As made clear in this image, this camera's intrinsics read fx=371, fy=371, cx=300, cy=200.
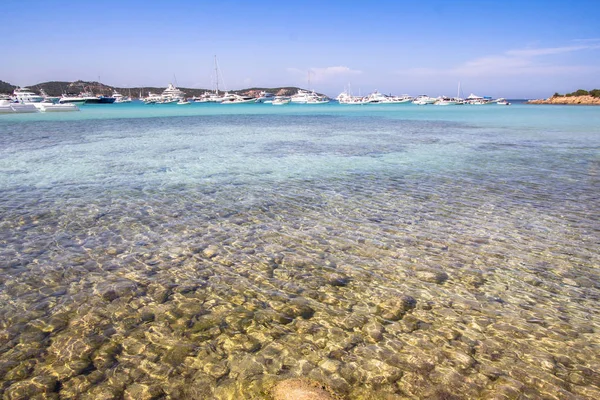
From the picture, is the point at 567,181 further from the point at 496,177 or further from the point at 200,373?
the point at 200,373

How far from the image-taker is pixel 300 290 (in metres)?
6.74

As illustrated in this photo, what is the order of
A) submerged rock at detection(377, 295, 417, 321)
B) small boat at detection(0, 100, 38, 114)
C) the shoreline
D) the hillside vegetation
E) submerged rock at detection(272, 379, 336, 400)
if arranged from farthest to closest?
the hillside vegetation < the shoreline < small boat at detection(0, 100, 38, 114) < submerged rock at detection(377, 295, 417, 321) < submerged rock at detection(272, 379, 336, 400)

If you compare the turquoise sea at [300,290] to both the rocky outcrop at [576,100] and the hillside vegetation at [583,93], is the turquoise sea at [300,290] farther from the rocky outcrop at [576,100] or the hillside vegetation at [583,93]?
the hillside vegetation at [583,93]

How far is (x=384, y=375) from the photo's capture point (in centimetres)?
465

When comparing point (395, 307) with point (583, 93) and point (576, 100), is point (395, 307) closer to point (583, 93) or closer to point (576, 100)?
point (576, 100)

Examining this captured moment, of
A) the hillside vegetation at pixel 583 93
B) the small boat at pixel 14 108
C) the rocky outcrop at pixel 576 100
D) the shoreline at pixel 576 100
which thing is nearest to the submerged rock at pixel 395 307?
the small boat at pixel 14 108

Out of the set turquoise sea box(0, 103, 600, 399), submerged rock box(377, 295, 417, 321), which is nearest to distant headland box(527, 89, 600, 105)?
turquoise sea box(0, 103, 600, 399)

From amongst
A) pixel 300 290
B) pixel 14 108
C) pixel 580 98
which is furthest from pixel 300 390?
pixel 580 98

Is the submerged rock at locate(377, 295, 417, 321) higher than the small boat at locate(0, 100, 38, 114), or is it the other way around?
the small boat at locate(0, 100, 38, 114)

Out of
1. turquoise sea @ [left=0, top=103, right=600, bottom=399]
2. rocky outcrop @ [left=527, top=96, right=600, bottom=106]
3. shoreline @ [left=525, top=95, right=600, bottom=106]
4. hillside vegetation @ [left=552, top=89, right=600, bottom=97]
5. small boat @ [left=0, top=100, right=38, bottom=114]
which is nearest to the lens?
turquoise sea @ [left=0, top=103, right=600, bottom=399]

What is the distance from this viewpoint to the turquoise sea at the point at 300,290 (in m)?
4.65

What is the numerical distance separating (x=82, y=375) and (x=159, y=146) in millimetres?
25921

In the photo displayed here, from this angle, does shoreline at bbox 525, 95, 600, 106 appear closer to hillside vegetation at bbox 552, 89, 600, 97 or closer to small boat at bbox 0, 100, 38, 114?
hillside vegetation at bbox 552, 89, 600, 97

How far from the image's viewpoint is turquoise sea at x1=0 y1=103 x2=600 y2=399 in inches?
183
